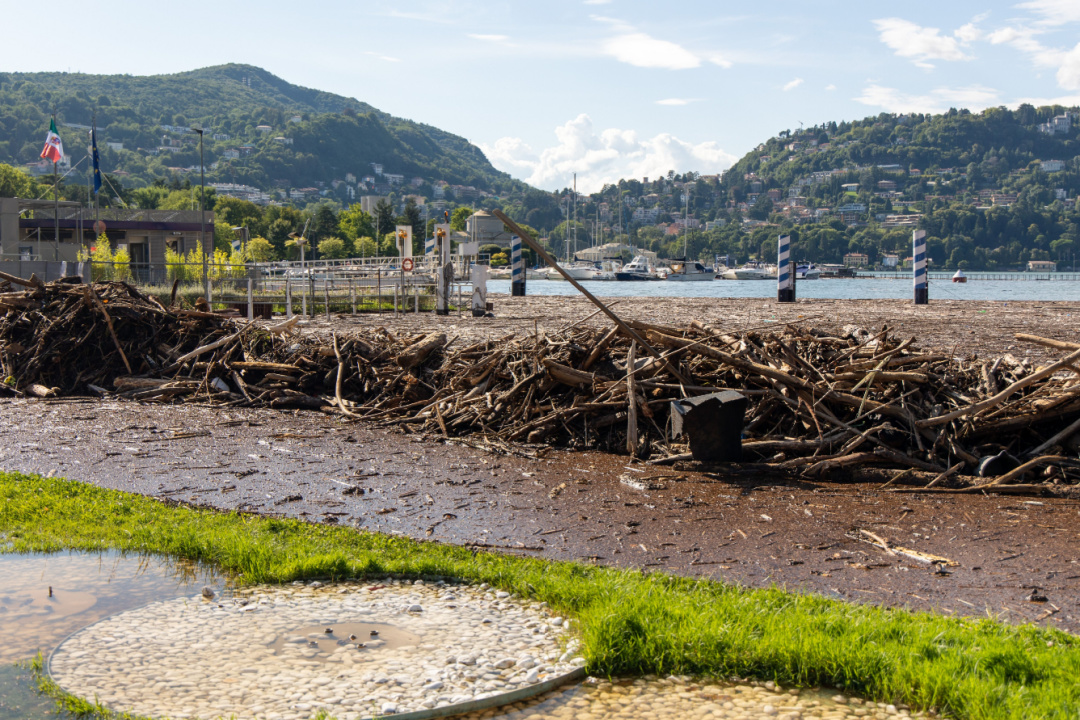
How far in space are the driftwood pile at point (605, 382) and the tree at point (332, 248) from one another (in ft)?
445

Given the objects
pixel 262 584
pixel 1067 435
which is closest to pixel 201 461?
pixel 262 584

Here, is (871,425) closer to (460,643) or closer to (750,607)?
(750,607)

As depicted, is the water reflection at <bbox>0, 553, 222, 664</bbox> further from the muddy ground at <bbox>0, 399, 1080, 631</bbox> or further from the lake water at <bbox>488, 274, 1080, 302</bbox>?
the lake water at <bbox>488, 274, 1080, 302</bbox>

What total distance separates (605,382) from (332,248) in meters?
147

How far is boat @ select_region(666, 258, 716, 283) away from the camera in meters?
130

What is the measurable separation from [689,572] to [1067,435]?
504 centimetres

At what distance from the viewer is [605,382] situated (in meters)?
10.8

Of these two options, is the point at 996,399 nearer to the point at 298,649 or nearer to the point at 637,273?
the point at 298,649

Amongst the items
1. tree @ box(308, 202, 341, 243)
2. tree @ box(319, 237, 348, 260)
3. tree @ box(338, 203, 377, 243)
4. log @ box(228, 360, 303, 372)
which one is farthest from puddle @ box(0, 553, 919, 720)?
tree @ box(338, 203, 377, 243)

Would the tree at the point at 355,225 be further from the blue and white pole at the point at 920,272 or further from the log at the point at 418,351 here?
the log at the point at 418,351

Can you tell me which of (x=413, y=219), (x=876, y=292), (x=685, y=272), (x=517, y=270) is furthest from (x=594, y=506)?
(x=413, y=219)

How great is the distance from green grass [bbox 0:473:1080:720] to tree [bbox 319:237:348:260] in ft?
479

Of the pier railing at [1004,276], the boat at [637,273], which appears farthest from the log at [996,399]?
the boat at [637,273]

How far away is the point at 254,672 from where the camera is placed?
421 cm
